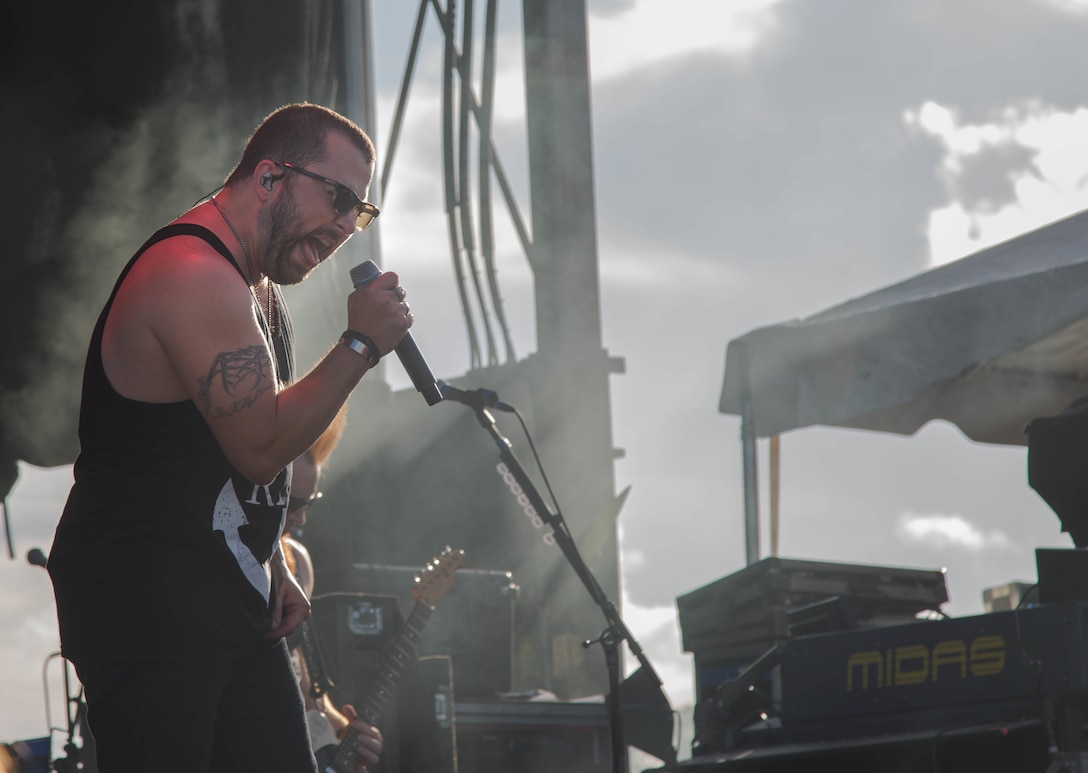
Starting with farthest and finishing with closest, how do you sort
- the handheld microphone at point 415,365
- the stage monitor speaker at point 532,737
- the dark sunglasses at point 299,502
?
the stage monitor speaker at point 532,737 < the dark sunglasses at point 299,502 < the handheld microphone at point 415,365

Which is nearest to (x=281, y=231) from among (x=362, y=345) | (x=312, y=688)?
(x=362, y=345)

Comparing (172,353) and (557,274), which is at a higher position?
(557,274)

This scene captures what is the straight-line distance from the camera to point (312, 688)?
441 cm

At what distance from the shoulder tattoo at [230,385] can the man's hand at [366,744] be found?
106 inches

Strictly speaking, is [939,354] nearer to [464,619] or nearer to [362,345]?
[464,619]

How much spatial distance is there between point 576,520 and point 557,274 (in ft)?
5.11

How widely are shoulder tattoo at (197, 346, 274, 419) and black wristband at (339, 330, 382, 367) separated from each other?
0.13 m

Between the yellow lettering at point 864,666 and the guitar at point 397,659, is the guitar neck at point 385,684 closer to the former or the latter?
the guitar at point 397,659

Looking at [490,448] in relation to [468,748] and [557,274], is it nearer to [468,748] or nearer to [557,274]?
[557,274]

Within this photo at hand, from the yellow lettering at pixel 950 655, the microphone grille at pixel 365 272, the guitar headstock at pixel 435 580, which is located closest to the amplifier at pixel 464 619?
the guitar headstock at pixel 435 580

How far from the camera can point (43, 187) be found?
580 cm

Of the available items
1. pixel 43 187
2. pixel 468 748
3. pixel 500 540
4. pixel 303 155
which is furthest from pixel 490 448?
pixel 303 155

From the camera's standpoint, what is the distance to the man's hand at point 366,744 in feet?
13.8

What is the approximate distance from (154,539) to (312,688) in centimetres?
273
